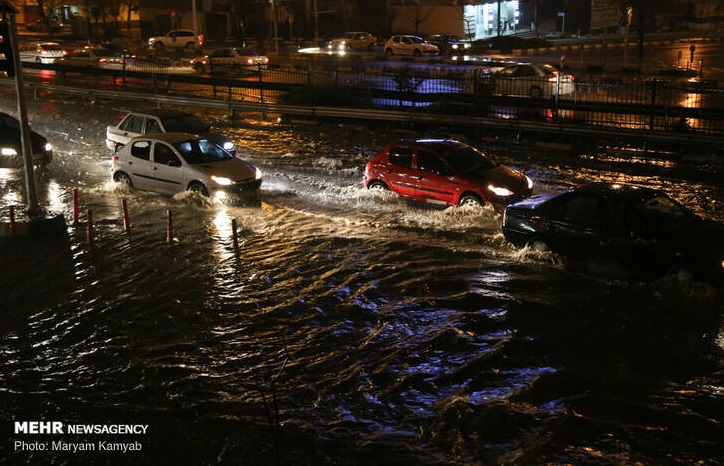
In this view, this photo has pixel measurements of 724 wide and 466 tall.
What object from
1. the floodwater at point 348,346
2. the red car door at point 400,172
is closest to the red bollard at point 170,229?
the floodwater at point 348,346

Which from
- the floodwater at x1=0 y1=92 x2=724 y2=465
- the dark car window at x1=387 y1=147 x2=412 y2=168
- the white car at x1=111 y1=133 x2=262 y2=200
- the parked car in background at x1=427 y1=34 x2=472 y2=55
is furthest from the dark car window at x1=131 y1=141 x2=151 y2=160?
the parked car in background at x1=427 y1=34 x2=472 y2=55

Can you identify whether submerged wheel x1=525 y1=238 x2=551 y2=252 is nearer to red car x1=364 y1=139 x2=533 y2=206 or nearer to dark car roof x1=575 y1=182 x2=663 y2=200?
dark car roof x1=575 y1=182 x2=663 y2=200

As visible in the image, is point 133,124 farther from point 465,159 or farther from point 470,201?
point 470,201

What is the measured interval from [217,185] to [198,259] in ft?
11.7

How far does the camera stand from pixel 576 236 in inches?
457

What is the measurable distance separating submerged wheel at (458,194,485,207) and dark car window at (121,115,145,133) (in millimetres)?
10519

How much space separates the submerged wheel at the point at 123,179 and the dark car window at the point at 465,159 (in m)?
7.87

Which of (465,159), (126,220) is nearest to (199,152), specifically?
(126,220)

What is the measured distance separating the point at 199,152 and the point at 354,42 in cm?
4529

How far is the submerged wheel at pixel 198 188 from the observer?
16906 millimetres

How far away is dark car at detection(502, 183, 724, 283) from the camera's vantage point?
1047 centimetres

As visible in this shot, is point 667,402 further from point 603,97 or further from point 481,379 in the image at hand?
point 603,97

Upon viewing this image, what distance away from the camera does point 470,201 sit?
49.8ft

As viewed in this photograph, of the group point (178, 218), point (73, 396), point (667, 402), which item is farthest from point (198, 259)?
point (667, 402)
